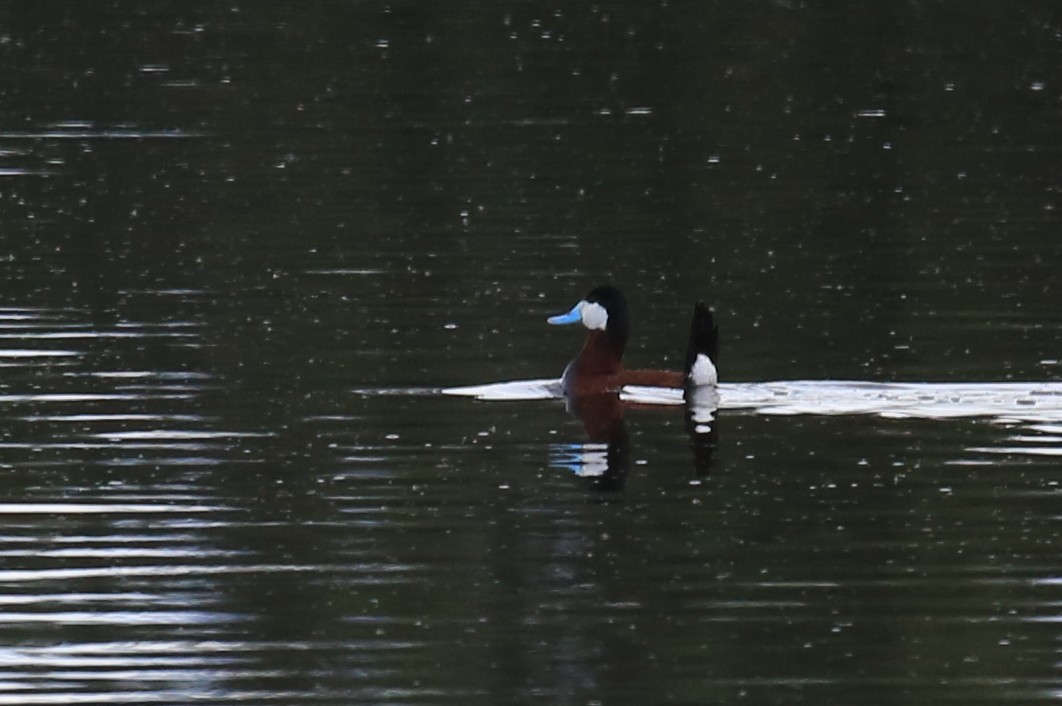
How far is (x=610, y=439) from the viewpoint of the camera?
13.9 metres

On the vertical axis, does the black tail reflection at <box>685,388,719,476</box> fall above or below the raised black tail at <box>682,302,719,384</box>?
below

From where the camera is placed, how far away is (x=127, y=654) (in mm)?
9656

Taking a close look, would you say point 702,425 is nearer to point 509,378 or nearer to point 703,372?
point 703,372

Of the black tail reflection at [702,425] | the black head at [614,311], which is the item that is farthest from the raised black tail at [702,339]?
the black head at [614,311]

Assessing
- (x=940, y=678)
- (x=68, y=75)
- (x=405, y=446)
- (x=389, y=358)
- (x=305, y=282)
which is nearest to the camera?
(x=940, y=678)

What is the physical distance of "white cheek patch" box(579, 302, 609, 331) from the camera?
1577cm

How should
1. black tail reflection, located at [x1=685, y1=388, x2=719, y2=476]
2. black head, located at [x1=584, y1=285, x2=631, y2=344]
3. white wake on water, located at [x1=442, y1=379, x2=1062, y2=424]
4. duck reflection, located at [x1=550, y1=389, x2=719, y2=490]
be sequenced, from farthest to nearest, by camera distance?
1. black head, located at [x1=584, y1=285, x2=631, y2=344]
2. white wake on water, located at [x1=442, y1=379, x2=1062, y2=424]
3. black tail reflection, located at [x1=685, y1=388, x2=719, y2=476]
4. duck reflection, located at [x1=550, y1=389, x2=719, y2=490]

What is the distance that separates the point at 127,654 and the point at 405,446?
384 cm

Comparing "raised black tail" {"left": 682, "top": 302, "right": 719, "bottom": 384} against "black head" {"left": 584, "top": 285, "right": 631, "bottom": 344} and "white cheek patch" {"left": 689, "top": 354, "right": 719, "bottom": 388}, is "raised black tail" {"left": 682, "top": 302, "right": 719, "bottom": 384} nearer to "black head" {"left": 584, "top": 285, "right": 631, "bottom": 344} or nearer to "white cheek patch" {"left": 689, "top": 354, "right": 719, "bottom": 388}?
"white cheek patch" {"left": 689, "top": 354, "right": 719, "bottom": 388}

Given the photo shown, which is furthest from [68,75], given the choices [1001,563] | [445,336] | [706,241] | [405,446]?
[1001,563]

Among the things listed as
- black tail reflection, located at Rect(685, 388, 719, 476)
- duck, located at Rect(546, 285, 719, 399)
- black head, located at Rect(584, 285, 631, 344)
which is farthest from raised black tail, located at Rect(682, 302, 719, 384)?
black head, located at Rect(584, 285, 631, 344)

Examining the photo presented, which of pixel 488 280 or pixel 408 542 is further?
pixel 488 280

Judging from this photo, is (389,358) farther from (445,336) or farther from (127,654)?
(127,654)

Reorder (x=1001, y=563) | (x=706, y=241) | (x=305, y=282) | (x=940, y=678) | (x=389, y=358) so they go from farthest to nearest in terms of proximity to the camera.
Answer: (x=706, y=241) → (x=305, y=282) → (x=389, y=358) → (x=1001, y=563) → (x=940, y=678)
